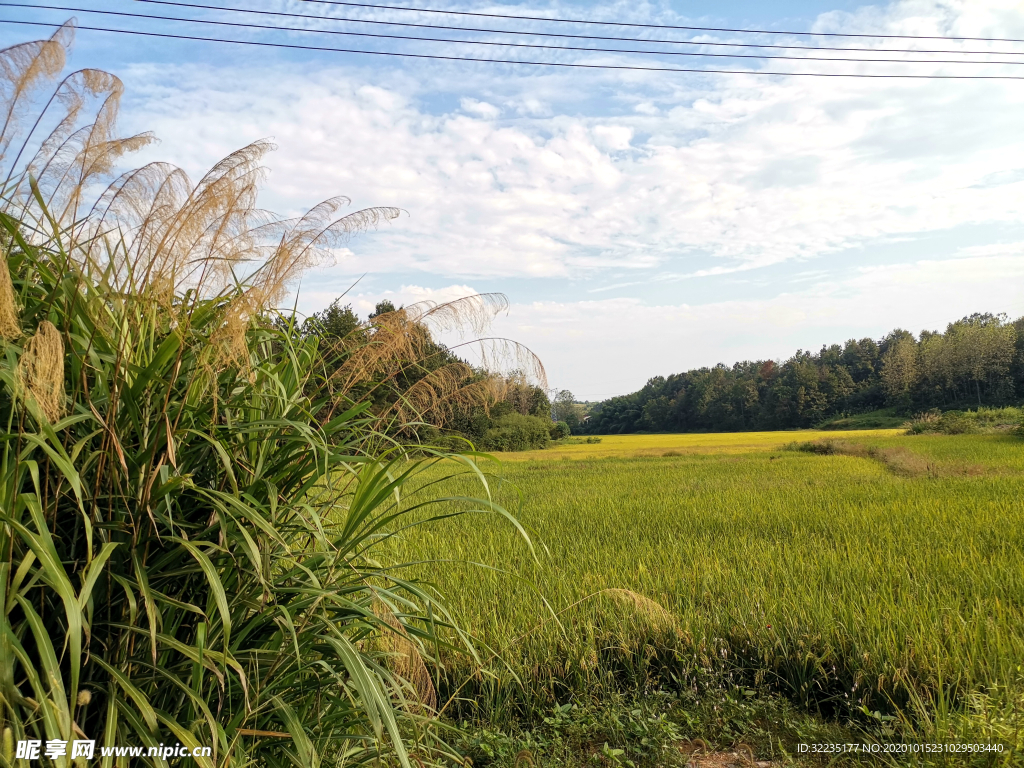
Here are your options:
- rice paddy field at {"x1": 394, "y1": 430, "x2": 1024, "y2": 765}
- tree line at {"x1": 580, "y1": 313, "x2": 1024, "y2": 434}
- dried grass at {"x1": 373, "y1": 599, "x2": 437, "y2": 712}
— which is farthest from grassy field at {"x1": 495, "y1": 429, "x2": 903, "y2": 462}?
tree line at {"x1": 580, "y1": 313, "x2": 1024, "y2": 434}

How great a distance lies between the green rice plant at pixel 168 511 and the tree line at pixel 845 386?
6047 centimetres

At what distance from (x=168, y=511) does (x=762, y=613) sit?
3731mm

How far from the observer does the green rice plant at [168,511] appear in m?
1.43

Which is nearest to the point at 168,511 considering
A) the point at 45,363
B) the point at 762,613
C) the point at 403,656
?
the point at 45,363

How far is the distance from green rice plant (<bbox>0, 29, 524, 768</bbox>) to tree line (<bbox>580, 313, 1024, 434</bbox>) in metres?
60.5

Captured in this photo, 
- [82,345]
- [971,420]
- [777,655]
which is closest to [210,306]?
[82,345]

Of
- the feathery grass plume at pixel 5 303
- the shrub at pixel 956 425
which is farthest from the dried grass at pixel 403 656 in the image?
the shrub at pixel 956 425

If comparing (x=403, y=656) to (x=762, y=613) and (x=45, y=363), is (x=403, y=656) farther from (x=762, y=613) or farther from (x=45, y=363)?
(x=762, y=613)

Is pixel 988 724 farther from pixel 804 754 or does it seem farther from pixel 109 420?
pixel 109 420

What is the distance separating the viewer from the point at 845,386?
207 feet

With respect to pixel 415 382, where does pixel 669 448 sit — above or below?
below

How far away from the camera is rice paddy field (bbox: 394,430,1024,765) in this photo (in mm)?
2965

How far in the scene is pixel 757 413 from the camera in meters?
68.3

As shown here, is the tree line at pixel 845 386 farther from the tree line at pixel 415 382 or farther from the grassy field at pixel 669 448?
the tree line at pixel 415 382
